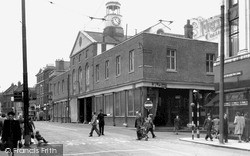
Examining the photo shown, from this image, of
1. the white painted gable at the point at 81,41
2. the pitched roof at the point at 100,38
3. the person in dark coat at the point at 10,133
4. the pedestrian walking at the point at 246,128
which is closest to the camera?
the person in dark coat at the point at 10,133

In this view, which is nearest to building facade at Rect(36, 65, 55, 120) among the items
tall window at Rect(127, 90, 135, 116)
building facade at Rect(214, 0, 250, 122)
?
tall window at Rect(127, 90, 135, 116)

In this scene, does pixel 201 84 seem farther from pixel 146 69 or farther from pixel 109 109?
pixel 109 109

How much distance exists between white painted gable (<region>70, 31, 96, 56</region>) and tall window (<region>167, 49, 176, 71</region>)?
13.7 meters

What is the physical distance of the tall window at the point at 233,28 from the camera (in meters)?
22.5

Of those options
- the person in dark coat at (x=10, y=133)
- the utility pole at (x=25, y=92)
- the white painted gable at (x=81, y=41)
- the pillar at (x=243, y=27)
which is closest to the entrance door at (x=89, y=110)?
the white painted gable at (x=81, y=41)

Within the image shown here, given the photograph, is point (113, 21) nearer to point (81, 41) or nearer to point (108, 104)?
point (81, 41)

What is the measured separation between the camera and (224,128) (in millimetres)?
18875

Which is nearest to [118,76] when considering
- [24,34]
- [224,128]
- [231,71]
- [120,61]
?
[120,61]

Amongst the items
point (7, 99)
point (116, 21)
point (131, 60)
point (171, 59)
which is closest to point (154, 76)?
point (171, 59)

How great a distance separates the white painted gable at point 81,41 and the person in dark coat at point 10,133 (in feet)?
111

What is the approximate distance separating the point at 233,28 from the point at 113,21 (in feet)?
86.7

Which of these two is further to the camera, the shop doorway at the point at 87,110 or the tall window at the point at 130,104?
the shop doorway at the point at 87,110

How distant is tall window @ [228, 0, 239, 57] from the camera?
73.9ft

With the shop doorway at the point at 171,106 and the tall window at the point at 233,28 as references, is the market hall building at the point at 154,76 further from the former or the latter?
the tall window at the point at 233,28
